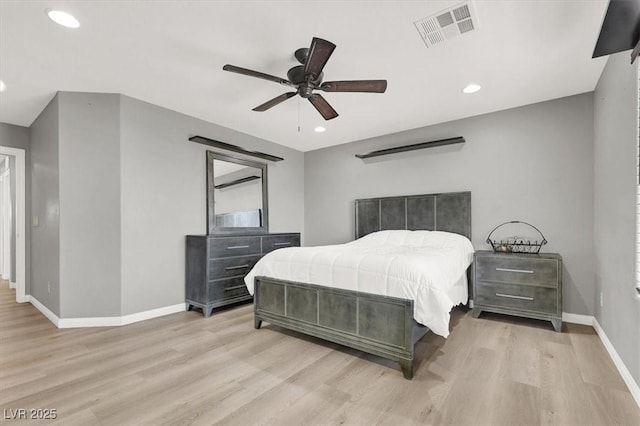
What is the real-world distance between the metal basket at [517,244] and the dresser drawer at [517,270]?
293 millimetres

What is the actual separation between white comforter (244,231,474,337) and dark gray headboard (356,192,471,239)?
519mm

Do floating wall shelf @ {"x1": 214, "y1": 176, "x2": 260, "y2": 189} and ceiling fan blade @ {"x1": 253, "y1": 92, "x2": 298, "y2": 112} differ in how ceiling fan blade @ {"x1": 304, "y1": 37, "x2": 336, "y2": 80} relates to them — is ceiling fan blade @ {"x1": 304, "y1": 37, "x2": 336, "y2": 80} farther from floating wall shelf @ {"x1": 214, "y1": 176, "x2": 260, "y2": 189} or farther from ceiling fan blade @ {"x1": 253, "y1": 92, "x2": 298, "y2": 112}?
floating wall shelf @ {"x1": 214, "y1": 176, "x2": 260, "y2": 189}

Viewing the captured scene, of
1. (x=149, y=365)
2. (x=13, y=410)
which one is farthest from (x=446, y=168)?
(x=13, y=410)

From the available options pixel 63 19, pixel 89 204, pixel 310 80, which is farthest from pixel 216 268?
pixel 63 19

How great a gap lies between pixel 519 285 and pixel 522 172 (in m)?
1.41

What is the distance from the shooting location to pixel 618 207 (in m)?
2.35

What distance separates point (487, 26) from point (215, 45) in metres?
2.11

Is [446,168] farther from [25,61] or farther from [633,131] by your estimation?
[25,61]

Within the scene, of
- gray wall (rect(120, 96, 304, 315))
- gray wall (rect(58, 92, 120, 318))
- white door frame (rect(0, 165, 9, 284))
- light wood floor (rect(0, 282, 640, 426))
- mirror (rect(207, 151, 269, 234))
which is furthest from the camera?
white door frame (rect(0, 165, 9, 284))

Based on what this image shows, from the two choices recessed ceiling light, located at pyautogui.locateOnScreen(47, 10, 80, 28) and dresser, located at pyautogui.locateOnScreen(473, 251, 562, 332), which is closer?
recessed ceiling light, located at pyautogui.locateOnScreen(47, 10, 80, 28)

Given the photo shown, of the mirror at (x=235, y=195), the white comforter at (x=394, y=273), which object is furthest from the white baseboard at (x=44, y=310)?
the white comforter at (x=394, y=273)

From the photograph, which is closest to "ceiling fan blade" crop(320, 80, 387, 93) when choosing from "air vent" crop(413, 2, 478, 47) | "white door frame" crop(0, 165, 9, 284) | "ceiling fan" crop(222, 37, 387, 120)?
"ceiling fan" crop(222, 37, 387, 120)

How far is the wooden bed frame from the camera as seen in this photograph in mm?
2199

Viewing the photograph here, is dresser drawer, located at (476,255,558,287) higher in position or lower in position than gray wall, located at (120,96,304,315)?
lower
